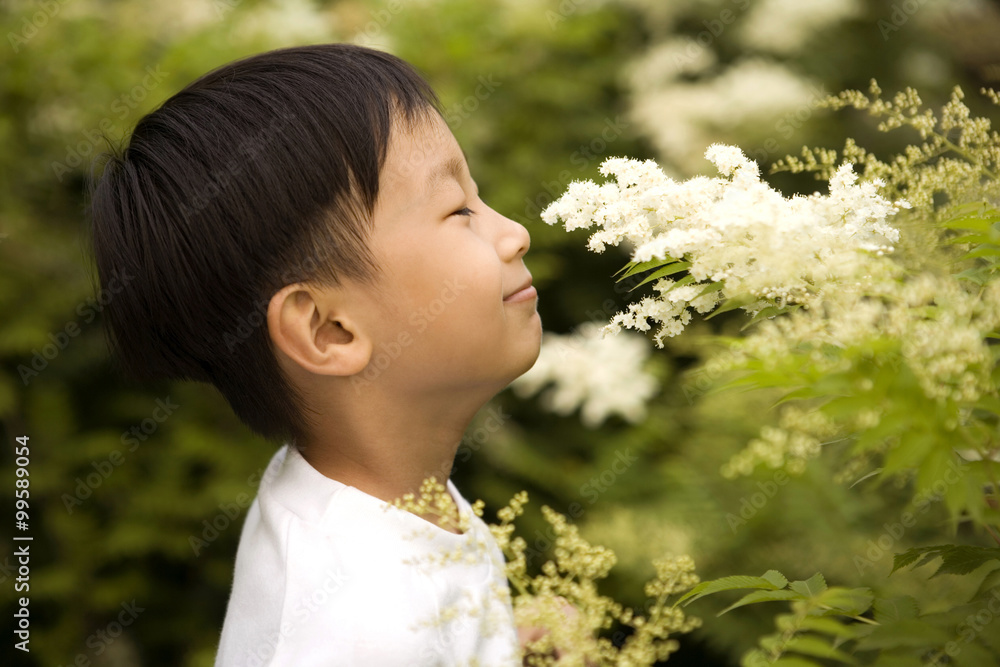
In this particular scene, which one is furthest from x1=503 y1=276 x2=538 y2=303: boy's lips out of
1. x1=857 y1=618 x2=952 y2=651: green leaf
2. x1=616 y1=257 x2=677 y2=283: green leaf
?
x1=857 y1=618 x2=952 y2=651: green leaf

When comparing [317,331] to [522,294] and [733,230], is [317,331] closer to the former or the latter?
[522,294]

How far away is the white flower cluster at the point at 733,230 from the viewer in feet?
2.46

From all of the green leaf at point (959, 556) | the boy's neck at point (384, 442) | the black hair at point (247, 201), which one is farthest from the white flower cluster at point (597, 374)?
the green leaf at point (959, 556)

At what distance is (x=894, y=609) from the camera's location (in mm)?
770

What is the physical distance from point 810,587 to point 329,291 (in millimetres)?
690

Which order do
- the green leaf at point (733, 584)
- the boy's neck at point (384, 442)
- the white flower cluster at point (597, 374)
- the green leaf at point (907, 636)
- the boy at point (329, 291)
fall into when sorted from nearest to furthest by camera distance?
the green leaf at point (907, 636) → the green leaf at point (733, 584) → the boy at point (329, 291) → the boy's neck at point (384, 442) → the white flower cluster at point (597, 374)

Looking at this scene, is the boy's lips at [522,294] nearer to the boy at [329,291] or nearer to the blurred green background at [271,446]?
the boy at [329,291]

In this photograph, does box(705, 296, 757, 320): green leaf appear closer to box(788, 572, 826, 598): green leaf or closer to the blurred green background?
box(788, 572, 826, 598): green leaf

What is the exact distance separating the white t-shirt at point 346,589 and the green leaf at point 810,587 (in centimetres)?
31

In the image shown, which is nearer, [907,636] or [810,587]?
[907,636]

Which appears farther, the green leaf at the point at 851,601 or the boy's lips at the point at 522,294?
the boy's lips at the point at 522,294

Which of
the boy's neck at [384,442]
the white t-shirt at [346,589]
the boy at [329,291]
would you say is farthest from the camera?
the boy's neck at [384,442]

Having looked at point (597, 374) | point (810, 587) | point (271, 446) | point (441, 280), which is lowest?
point (271, 446)

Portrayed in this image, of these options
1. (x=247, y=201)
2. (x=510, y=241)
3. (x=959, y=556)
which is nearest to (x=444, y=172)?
(x=510, y=241)
